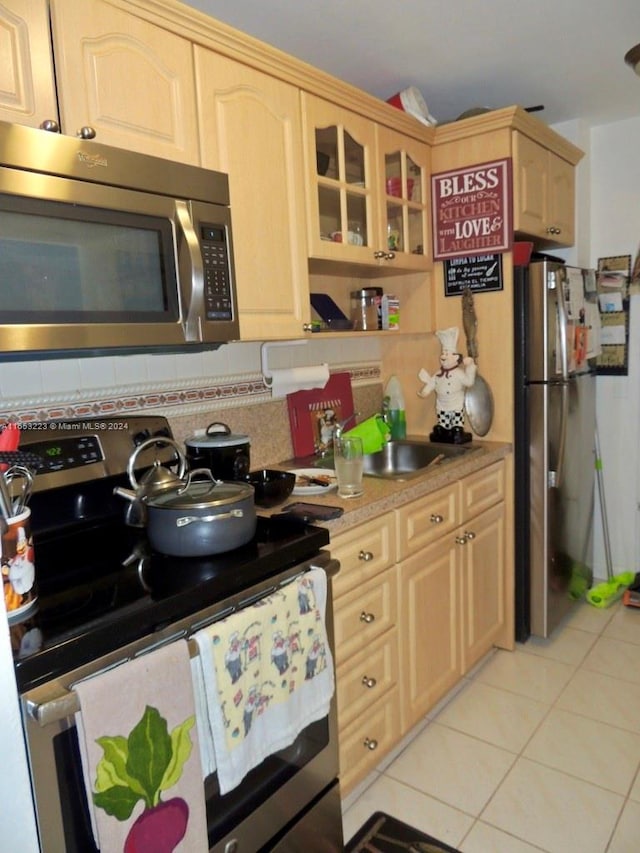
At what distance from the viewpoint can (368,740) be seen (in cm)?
175

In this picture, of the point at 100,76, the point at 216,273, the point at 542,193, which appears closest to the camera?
the point at 100,76

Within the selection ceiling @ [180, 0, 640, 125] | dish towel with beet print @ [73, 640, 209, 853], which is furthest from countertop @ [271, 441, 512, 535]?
ceiling @ [180, 0, 640, 125]

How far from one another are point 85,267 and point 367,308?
1.31 meters

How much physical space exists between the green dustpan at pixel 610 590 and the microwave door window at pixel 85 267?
8.15ft

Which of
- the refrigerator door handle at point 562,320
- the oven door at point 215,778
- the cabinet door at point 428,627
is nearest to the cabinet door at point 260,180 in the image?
the oven door at point 215,778

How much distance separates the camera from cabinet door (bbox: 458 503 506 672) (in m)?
2.22

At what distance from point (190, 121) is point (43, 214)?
527 mm

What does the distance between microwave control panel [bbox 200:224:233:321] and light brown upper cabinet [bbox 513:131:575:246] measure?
1.34m

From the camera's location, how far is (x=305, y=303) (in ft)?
6.09

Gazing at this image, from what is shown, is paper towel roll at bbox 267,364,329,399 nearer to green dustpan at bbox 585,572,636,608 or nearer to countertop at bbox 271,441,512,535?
countertop at bbox 271,441,512,535

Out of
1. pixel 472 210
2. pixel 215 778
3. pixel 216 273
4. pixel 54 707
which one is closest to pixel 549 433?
pixel 472 210

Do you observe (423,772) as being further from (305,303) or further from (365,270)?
(365,270)

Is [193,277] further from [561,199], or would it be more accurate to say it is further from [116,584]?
[561,199]

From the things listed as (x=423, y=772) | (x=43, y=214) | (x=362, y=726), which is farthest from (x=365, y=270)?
(x=423, y=772)
